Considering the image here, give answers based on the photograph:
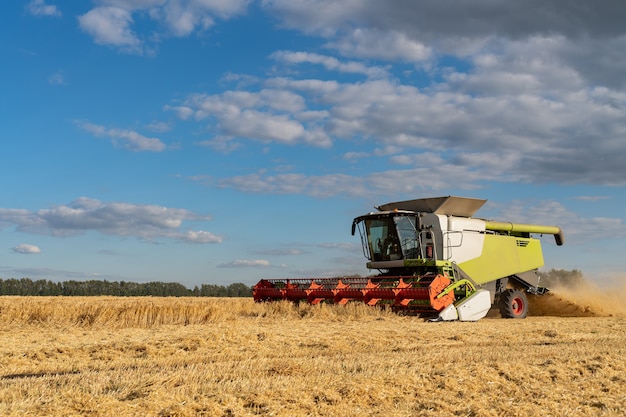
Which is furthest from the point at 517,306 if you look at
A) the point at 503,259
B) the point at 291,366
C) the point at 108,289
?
the point at 108,289

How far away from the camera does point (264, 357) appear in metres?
6.99

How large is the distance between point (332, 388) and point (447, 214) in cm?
1050

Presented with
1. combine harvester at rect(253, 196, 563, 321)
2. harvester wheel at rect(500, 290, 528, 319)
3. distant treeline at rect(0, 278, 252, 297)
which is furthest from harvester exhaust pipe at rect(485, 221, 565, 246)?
distant treeline at rect(0, 278, 252, 297)

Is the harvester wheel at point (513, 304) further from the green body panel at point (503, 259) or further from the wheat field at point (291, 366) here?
the wheat field at point (291, 366)

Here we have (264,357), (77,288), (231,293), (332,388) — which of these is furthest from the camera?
(231,293)

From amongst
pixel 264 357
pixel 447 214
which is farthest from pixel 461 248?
pixel 264 357

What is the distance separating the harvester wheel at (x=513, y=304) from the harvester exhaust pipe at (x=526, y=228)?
1.64 m

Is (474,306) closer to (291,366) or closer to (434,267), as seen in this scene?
(434,267)

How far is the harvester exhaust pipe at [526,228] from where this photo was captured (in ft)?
51.3

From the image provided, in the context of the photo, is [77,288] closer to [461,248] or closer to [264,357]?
[461,248]

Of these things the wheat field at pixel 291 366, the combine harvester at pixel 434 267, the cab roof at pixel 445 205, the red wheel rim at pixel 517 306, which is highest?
the cab roof at pixel 445 205

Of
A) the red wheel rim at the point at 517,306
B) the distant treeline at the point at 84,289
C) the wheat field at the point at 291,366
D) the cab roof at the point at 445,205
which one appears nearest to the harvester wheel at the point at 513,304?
the red wheel rim at the point at 517,306

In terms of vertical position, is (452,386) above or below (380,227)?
below

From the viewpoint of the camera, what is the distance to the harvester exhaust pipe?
616 inches
